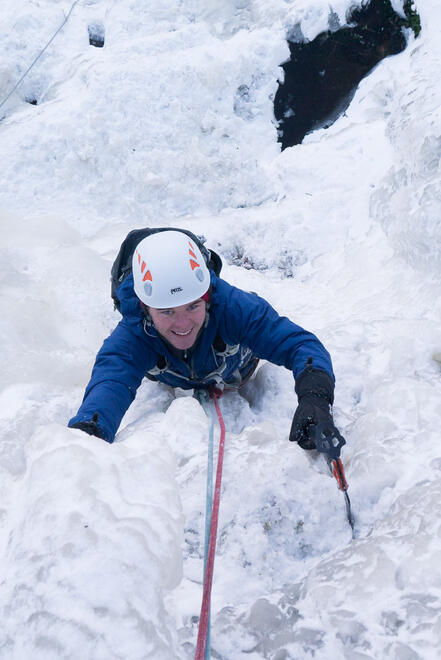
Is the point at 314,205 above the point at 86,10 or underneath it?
underneath

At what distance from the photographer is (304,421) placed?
2365 mm

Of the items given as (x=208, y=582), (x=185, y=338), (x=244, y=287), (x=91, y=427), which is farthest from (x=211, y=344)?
(x=244, y=287)

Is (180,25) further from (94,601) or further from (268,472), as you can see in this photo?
(94,601)

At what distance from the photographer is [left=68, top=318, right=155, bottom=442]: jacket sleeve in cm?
248

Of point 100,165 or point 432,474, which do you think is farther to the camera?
point 100,165

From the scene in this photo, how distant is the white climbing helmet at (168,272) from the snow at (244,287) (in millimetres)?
595

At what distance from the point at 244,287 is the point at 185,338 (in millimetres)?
2168

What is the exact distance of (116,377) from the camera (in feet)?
8.71

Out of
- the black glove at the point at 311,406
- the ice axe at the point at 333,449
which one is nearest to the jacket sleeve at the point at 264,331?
the black glove at the point at 311,406

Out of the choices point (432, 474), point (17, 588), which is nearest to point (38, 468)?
point (17, 588)

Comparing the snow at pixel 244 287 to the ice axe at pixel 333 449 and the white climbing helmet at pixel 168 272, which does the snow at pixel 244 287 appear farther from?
the white climbing helmet at pixel 168 272

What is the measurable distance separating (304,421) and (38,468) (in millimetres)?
1229

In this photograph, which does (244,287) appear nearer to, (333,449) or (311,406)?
(311,406)

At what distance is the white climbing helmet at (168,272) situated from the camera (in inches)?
101
